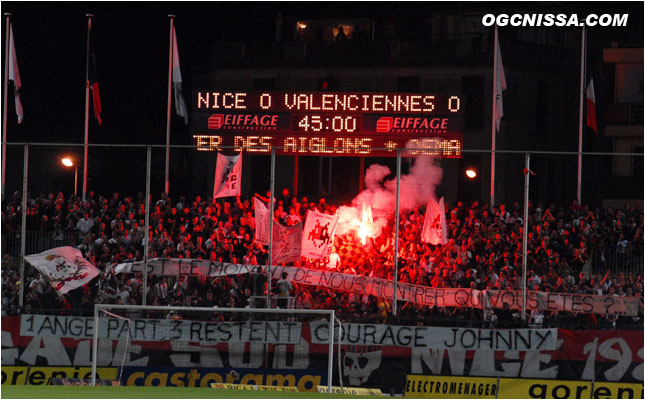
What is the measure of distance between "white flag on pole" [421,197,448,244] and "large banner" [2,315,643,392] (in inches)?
93.5

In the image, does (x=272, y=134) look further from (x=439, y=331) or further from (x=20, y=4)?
(x=20, y=4)

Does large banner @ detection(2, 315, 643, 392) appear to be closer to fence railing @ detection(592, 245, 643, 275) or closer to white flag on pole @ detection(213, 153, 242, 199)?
fence railing @ detection(592, 245, 643, 275)

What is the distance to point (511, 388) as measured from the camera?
643 inches

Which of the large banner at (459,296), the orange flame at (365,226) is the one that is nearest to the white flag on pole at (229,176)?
the large banner at (459,296)

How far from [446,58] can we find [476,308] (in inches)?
674

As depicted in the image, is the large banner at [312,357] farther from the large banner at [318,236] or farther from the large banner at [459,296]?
the large banner at [318,236]

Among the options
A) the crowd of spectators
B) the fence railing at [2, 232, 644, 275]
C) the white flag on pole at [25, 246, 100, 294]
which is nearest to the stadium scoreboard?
the crowd of spectators

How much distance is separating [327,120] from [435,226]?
476cm

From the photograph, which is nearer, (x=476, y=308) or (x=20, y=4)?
(x=476, y=308)

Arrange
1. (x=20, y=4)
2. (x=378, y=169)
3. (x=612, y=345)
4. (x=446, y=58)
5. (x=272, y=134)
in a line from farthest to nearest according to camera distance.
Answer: (x=20, y=4)
(x=446, y=58)
(x=378, y=169)
(x=272, y=134)
(x=612, y=345)

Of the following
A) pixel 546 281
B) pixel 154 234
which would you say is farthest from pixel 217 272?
pixel 546 281

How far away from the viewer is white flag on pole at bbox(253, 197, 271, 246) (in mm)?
18531

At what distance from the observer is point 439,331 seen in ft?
55.1

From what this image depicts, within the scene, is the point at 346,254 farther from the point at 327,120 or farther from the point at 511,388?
the point at 511,388
